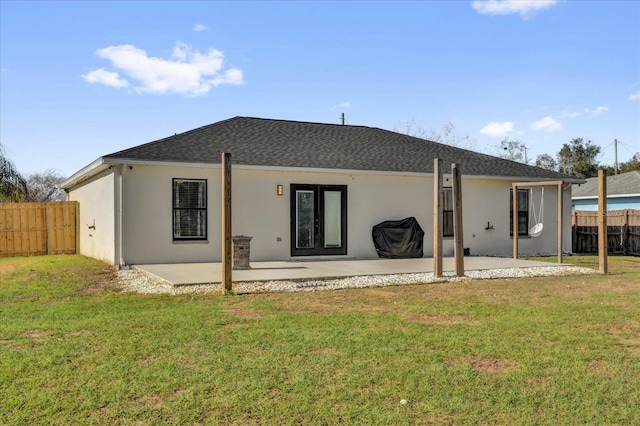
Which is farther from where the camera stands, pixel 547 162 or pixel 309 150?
pixel 547 162

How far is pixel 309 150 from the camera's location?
15.0 m

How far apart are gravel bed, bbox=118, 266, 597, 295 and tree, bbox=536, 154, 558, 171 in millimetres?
41740

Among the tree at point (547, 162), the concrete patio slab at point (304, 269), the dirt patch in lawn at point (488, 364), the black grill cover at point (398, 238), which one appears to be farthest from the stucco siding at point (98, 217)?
the tree at point (547, 162)

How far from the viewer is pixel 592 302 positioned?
781 cm

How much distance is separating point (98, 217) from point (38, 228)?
387cm

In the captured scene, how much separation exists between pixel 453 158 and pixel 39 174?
32.0 m

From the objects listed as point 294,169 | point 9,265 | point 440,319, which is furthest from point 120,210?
point 440,319

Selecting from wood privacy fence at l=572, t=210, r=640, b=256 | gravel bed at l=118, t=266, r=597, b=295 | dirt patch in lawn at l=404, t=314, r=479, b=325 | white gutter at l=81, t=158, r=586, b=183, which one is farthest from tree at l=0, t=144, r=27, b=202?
wood privacy fence at l=572, t=210, r=640, b=256

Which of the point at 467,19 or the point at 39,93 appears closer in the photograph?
the point at 467,19

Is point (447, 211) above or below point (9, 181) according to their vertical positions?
below

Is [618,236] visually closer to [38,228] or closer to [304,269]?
[304,269]

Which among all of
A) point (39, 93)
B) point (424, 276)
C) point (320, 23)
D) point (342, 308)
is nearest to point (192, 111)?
point (39, 93)

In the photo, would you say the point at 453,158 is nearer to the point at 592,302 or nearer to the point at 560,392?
the point at 592,302

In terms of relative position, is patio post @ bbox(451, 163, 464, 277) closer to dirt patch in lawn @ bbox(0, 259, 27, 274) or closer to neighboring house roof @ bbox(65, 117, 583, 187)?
neighboring house roof @ bbox(65, 117, 583, 187)
